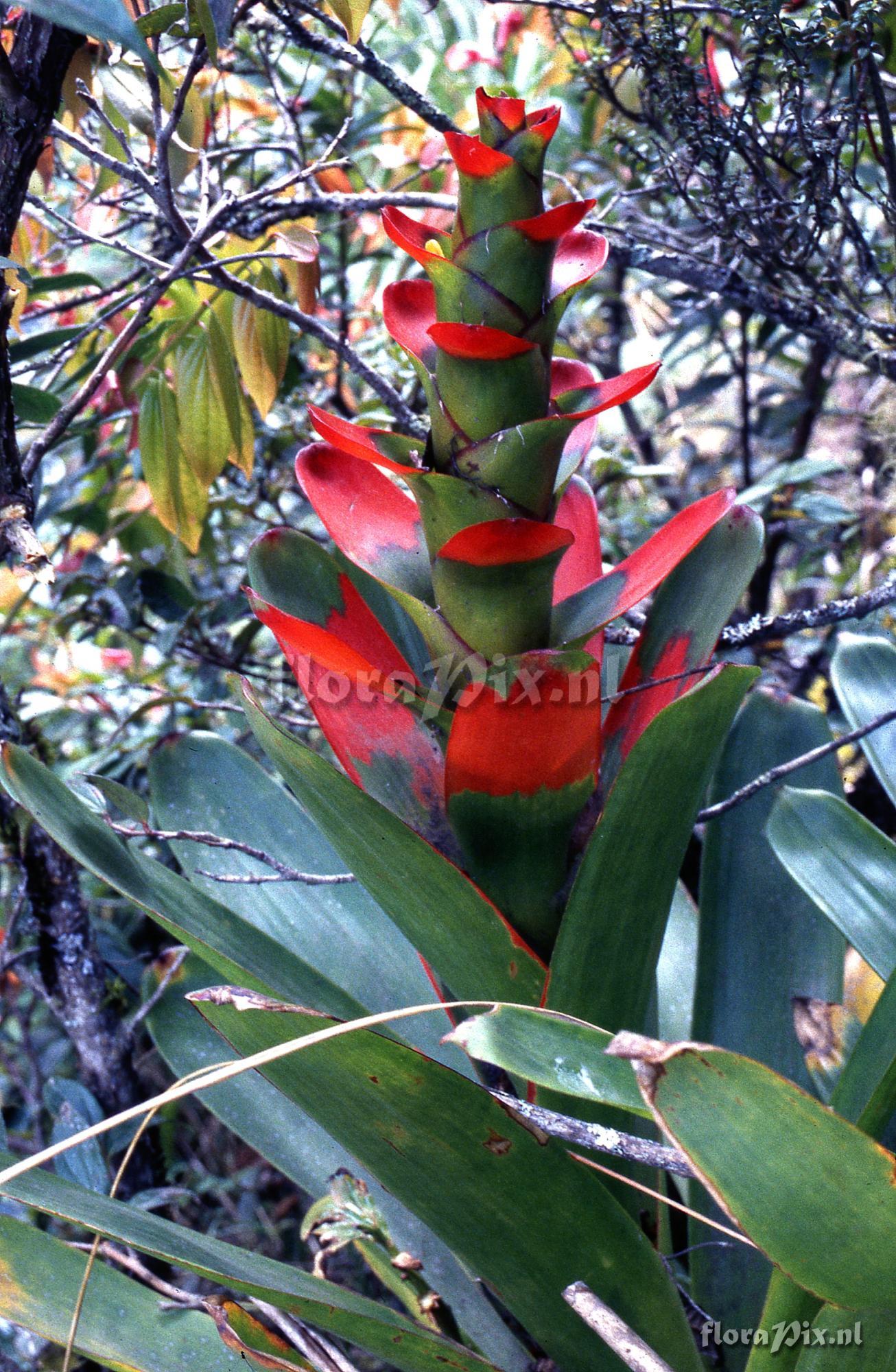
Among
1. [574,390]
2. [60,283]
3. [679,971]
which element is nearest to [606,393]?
[574,390]

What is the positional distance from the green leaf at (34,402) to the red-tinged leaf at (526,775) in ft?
1.46

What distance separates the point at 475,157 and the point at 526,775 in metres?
0.30

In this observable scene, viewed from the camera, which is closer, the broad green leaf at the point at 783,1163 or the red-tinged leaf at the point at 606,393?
the broad green leaf at the point at 783,1163

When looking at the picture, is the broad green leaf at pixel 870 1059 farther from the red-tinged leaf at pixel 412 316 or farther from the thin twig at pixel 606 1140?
the red-tinged leaf at pixel 412 316

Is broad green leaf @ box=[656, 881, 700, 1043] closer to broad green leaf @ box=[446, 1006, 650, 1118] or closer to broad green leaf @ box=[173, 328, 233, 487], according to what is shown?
broad green leaf @ box=[446, 1006, 650, 1118]

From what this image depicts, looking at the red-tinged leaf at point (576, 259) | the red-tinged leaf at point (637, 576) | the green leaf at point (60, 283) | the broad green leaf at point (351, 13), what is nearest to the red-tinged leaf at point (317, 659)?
the red-tinged leaf at point (637, 576)

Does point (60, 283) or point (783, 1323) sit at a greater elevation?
point (60, 283)

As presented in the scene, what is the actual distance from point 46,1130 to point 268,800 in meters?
0.55

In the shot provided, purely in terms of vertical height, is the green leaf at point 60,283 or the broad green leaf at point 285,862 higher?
the green leaf at point 60,283

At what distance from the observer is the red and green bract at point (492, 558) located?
0.49 meters

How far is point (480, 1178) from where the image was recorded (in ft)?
1.52

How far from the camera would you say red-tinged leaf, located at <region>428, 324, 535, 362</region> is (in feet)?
1.54

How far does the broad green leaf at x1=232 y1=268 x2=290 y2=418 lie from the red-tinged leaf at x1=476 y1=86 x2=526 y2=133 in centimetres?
36

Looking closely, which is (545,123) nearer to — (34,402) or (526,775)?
(526,775)
